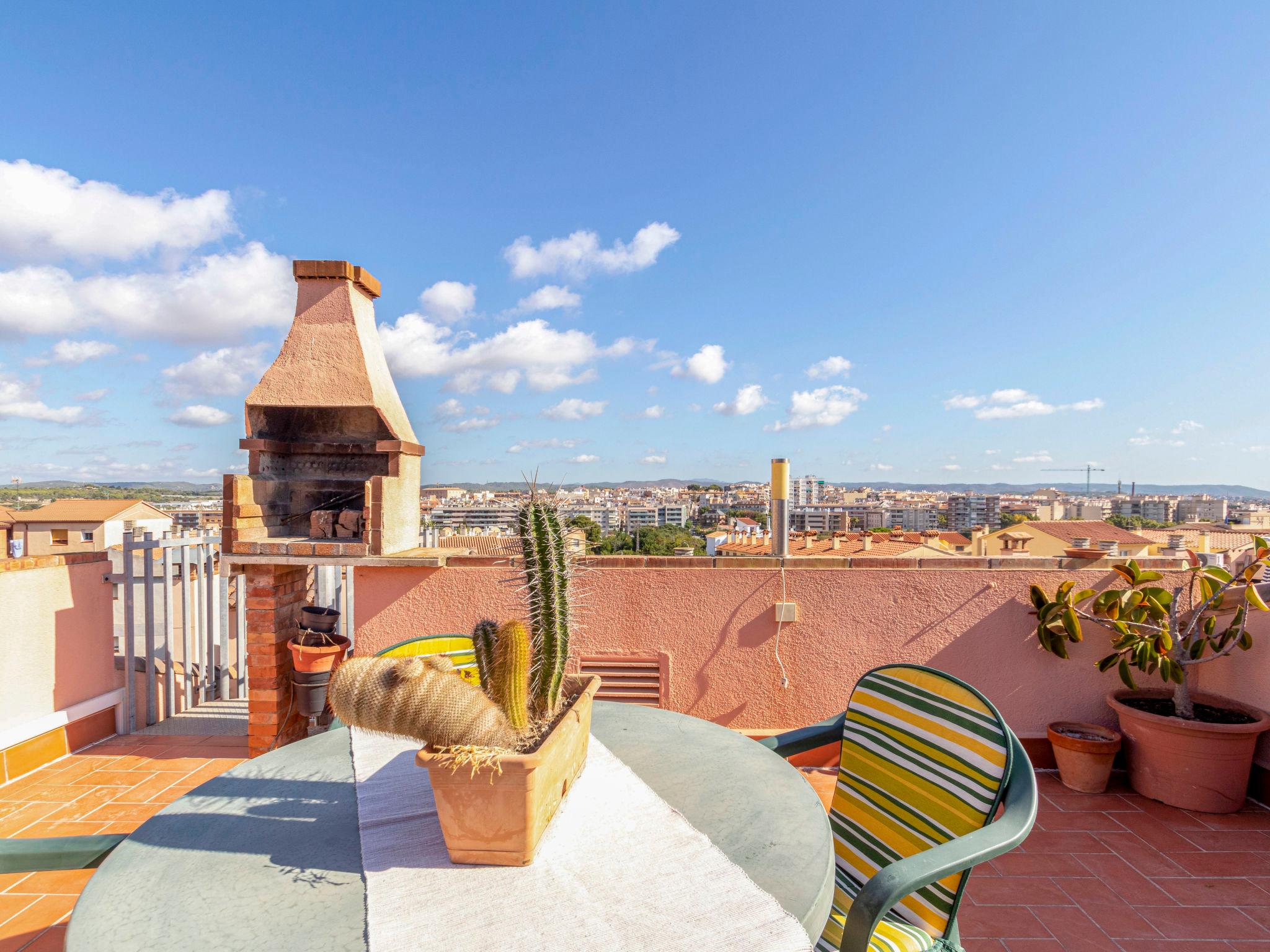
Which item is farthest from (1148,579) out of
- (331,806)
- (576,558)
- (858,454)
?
(858,454)

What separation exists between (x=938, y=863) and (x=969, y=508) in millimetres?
57785

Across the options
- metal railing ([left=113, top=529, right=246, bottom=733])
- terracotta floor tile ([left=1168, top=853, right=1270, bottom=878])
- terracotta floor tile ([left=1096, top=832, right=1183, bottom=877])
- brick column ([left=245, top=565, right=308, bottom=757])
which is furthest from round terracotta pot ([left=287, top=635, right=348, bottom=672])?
terracotta floor tile ([left=1168, top=853, right=1270, bottom=878])

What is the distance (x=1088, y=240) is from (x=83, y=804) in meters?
12.6

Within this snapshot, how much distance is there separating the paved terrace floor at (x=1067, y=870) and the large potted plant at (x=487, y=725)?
1.75 meters

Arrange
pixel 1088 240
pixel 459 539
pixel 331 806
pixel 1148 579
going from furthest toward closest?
1. pixel 1088 240
2. pixel 459 539
3. pixel 1148 579
4. pixel 331 806

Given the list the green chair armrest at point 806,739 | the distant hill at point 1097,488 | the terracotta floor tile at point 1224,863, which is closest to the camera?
the green chair armrest at point 806,739

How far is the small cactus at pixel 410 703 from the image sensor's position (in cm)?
77

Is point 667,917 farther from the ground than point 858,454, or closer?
closer

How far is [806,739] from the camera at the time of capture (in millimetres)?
1505

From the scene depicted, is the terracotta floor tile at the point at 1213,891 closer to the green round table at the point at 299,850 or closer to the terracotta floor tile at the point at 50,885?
the green round table at the point at 299,850

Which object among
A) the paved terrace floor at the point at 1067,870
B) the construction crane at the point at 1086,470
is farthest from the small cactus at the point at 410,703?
the construction crane at the point at 1086,470

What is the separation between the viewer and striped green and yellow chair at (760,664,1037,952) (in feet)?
3.20

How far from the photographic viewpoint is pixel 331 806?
1070 mm

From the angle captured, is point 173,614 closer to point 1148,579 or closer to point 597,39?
point 1148,579
